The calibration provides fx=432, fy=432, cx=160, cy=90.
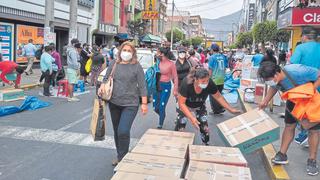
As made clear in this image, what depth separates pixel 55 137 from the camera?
774 cm

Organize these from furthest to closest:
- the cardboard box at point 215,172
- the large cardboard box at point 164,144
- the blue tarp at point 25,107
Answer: the blue tarp at point 25,107 < the large cardboard box at point 164,144 < the cardboard box at point 215,172

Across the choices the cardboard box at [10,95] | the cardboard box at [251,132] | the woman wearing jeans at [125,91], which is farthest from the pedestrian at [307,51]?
the cardboard box at [10,95]

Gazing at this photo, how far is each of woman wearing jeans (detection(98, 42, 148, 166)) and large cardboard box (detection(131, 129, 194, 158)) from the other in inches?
27.2

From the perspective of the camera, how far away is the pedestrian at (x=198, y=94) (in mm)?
5809

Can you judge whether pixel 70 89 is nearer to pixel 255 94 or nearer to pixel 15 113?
pixel 15 113

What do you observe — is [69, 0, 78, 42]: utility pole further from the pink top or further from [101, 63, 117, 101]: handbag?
[101, 63, 117, 101]: handbag

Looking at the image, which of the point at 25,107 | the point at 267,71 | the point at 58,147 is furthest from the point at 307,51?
the point at 25,107

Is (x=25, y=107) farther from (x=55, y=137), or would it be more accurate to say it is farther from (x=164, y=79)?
(x=164, y=79)

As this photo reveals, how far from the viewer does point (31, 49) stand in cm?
2020

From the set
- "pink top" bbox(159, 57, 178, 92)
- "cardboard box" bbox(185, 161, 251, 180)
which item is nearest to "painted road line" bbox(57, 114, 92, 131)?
"pink top" bbox(159, 57, 178, 92)

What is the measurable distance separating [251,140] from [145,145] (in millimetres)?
1620

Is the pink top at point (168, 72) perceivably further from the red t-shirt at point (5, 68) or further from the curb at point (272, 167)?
the red t-shirt at point (5, 68)

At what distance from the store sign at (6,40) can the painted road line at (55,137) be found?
43.1 ft

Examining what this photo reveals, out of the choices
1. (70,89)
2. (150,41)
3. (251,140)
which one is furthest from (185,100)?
(150,41)
